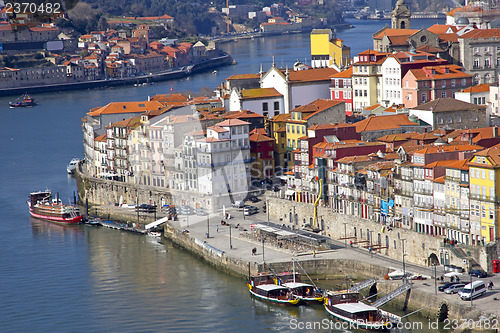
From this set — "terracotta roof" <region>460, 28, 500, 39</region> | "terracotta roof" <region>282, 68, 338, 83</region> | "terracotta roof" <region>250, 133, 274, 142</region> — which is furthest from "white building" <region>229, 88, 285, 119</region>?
"terracotta roof" <region>460, 28, 500, 39</region>

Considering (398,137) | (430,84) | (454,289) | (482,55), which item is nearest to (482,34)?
(482,55)

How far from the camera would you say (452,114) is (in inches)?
2345

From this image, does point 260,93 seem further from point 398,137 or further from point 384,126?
point 398,137

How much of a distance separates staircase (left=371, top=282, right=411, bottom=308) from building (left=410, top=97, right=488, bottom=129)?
20033 mm

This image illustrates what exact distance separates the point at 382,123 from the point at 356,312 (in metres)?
21.3

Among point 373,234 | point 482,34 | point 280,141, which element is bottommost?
point 373,234

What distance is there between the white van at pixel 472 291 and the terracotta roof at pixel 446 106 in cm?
2160

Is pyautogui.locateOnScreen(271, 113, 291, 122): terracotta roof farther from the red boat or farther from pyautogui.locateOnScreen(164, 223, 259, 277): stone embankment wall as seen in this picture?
the red boat

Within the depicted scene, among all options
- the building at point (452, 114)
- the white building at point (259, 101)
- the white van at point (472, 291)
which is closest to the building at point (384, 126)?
the building at point (452, 114)

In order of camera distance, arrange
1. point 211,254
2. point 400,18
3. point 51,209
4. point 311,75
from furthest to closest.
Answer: point 400,18 → point 311,75 → point 51,209 → point 211,254

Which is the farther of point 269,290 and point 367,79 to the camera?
point 367,79

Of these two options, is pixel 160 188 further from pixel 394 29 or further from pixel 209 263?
pixel 394 29

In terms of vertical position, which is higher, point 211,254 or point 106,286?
point 211,254

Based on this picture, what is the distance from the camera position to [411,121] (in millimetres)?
59688
